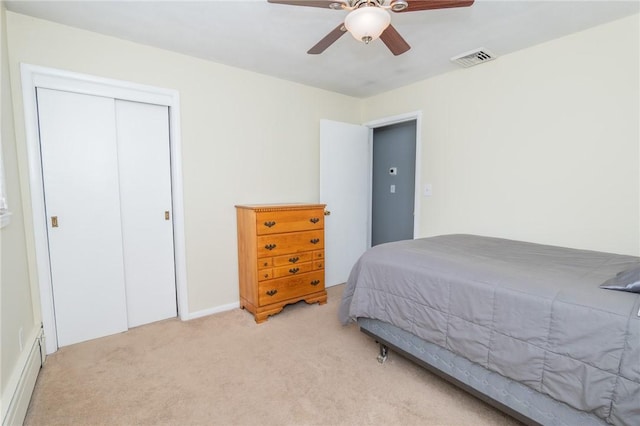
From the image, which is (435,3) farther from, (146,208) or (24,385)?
(24,385)

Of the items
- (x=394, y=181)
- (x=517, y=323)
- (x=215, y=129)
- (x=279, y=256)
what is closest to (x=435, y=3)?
(x=517, y=323)

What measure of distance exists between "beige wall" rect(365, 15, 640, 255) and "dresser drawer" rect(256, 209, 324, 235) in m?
1.29

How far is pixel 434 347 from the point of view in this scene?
5.60ft

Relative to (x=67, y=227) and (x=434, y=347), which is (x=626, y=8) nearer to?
Result: (x=434, y=347)

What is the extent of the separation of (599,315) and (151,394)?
2285mm

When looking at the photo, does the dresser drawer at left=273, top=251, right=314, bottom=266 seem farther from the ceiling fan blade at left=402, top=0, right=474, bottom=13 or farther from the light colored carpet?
the ceiling fan blade at left=402, top=0, right=474, bottom=13

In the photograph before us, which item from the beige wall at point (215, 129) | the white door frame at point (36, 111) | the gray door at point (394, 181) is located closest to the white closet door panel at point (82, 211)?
the white door frame at point (36, 111)

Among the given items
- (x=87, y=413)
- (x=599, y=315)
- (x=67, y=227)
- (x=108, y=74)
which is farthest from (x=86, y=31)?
(x=599, y=315)

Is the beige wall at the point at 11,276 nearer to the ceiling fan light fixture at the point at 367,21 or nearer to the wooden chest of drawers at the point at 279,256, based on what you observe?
the wooden chest of drawers at the point at 279,256

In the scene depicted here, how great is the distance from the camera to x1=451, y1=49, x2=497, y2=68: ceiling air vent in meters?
2.57

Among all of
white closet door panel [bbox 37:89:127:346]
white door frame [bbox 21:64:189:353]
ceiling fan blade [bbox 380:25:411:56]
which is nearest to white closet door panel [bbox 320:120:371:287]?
ceiling fan blade [bbox 380:25:411:56]

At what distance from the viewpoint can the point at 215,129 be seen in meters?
2.87

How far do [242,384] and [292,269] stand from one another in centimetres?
121

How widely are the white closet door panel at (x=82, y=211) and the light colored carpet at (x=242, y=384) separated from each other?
25 centimetres
